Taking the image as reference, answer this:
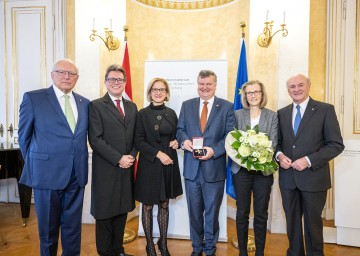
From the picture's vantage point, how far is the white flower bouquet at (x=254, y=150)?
226 cm

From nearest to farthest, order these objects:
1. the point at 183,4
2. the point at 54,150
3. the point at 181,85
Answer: the point at 54,150 < the point at 181,85 < the point at 183,4

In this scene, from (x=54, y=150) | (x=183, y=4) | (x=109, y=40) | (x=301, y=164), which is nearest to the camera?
(x=54, y=150)

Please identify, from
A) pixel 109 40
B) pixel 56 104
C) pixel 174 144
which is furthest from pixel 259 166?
pixel 109 40

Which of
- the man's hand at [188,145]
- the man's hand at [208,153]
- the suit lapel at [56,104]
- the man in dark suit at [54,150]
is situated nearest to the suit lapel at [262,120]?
the man's hand at [208,153]

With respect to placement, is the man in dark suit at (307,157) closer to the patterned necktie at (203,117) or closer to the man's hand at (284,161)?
the man's hand at (284,161)

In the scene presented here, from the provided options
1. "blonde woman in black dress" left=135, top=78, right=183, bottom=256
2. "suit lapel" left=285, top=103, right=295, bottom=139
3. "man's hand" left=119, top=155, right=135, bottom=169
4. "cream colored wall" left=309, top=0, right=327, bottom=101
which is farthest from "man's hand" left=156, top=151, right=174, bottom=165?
"cream colored wall" left=309, top=0, right=327, bottom=101

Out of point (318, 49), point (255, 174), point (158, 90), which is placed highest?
point (318, 49)

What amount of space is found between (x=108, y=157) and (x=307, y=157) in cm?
169

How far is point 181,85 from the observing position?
11.5ft

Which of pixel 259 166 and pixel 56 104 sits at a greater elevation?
pixel 56 104

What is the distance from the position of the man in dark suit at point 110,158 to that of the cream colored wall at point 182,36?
203 centimetres

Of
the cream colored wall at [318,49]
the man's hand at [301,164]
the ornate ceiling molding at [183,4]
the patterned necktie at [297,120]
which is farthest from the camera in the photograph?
the ornate ceiling molding at [183,4]

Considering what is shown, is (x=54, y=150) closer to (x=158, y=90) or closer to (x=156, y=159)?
(x=156, y=159)

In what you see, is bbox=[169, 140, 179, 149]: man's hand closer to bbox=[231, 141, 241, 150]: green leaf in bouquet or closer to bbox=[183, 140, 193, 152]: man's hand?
bbox=[183, 140, 193, 152]: man's hand
